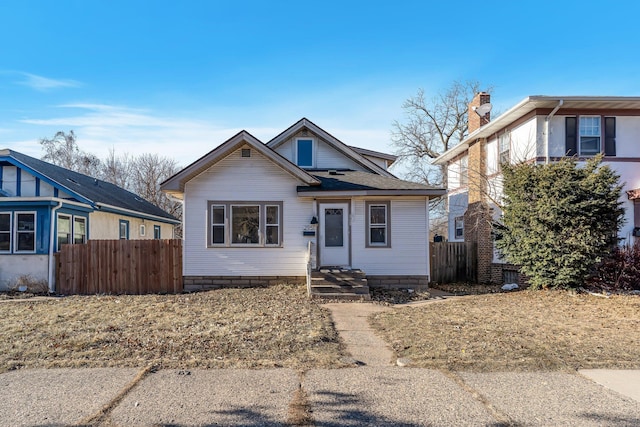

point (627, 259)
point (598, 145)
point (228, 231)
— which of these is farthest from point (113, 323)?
point (598, 145)

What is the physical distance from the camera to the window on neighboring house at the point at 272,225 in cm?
1373

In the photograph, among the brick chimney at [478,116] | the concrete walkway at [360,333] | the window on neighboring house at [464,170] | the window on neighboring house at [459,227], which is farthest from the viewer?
the window on neighboring house at [459,227]

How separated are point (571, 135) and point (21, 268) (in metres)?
18.1

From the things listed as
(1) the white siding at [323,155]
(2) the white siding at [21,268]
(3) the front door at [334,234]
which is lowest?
(2) the white siding at [21,268]

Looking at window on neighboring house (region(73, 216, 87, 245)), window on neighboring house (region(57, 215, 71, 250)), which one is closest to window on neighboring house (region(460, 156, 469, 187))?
window on neighboring house (region(73, 216, 87, 245))

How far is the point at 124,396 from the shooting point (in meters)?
4.67

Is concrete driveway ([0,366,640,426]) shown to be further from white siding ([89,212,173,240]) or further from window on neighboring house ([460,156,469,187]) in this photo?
window on neighboring house ([460,156,469,187])

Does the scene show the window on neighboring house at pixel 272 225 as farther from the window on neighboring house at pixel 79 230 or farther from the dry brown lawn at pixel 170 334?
the window on neighboring house at pixel 79 230

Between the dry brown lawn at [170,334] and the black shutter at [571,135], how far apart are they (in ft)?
33.3

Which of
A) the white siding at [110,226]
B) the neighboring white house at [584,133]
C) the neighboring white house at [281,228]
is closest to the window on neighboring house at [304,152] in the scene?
the neighboring white house at [281,228]

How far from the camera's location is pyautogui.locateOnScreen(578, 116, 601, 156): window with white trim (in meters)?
14.8

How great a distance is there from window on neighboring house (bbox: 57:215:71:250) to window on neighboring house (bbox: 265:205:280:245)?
6.78 metres

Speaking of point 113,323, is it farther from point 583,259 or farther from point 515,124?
point 515,124

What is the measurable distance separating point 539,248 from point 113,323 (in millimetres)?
10931
